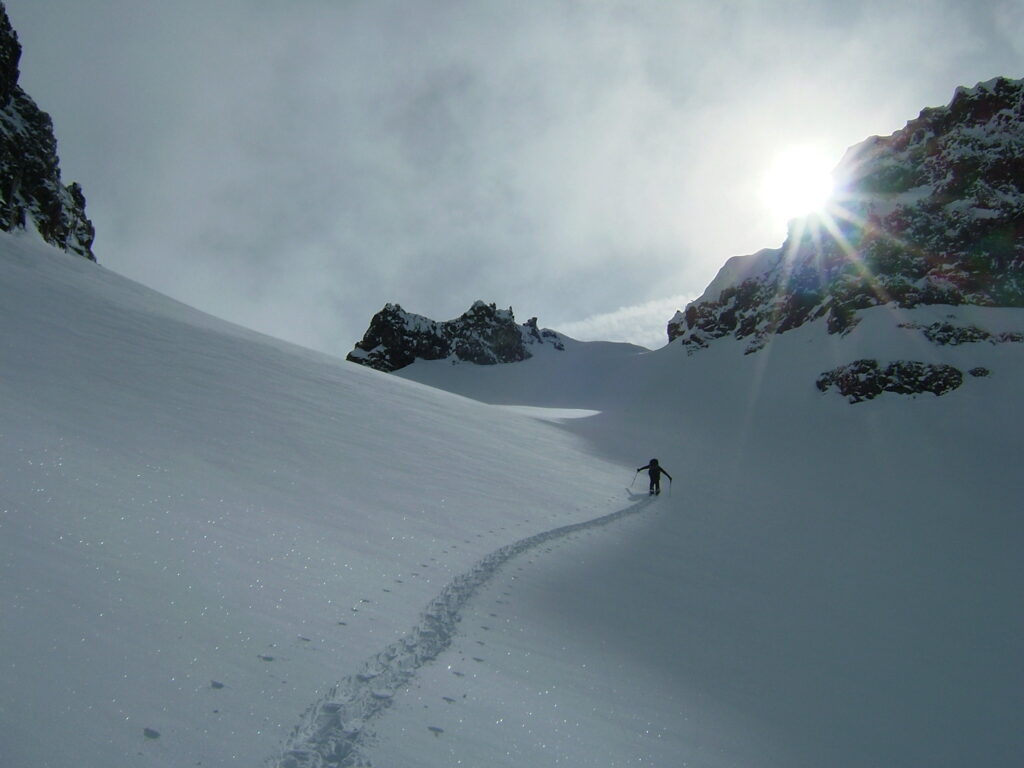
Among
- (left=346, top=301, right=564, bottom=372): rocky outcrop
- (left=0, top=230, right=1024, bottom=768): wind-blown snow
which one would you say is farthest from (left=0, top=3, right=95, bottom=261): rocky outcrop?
(left=346, top=301, right=564, bottom=372): rocky outcrop

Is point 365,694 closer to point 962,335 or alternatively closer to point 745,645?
point 745,645

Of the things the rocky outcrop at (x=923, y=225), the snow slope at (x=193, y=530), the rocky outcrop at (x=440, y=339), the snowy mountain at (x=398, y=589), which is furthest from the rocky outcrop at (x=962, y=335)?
the rocky outcrop at (x=440, y=339)

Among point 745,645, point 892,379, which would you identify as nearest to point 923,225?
point 892,379

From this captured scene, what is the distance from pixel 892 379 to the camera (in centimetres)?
3959

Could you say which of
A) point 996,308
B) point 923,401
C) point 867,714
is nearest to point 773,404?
point 923,401

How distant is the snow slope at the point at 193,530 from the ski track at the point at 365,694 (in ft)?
0.40

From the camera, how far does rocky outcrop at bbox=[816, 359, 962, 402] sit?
37.7 m

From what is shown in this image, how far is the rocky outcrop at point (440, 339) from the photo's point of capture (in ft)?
307

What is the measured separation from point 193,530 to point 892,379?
150ft

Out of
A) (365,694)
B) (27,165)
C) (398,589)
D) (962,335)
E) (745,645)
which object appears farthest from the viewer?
(962,335)

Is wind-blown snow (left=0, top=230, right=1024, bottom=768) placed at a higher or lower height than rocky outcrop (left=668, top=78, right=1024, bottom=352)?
lower

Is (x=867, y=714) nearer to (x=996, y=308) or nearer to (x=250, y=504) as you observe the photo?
(x=250, y=504)

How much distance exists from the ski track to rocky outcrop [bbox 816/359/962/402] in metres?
42.4

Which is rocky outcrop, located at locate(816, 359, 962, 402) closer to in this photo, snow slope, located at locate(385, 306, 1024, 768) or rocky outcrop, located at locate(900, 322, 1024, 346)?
rocky outcrop, located at locate(900, 322, 1024, 346)
